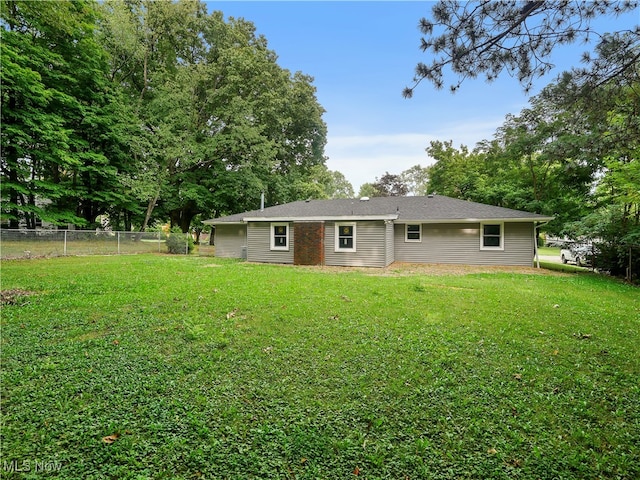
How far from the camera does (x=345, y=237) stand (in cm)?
1259

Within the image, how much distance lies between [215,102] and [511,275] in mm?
21978

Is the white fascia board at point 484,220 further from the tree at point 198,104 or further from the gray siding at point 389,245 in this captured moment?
the tree at point 198,104

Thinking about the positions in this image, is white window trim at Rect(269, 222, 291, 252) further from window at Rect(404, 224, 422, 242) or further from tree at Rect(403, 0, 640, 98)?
tree at Rect(403, 0, 640, 98)

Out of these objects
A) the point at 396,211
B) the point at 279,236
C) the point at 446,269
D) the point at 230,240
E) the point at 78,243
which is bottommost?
the point at 446,269

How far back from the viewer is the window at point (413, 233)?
13.9 m

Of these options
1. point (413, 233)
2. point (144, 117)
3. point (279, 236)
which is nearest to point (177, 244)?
point (279, 236)

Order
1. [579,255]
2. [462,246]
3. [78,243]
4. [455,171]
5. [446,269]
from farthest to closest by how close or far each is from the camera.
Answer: [455,171] → [579,255] → [78,243] → [462,246] → [446,269]

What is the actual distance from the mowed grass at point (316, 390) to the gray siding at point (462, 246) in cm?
739

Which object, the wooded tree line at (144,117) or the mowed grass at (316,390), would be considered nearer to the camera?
the mowed grass at (316,390)

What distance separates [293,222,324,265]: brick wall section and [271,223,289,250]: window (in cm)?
79

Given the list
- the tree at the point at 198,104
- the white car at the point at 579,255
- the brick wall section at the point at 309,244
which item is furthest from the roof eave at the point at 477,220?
the tree at the point at 198,104
